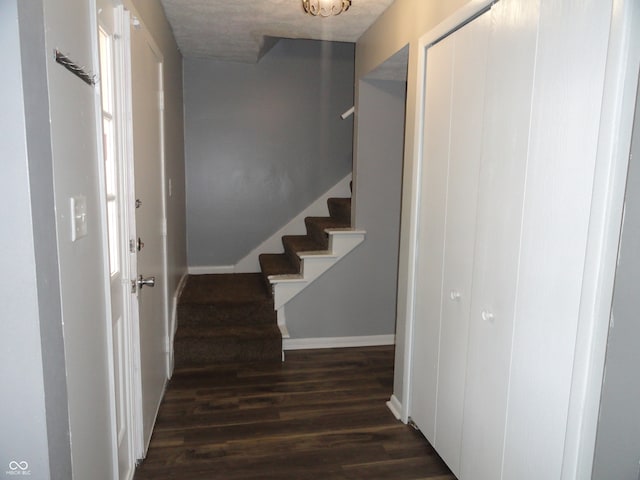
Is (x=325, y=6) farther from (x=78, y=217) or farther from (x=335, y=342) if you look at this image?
(x=335, y=342)

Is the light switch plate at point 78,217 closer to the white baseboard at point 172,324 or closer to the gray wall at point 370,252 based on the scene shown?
the white baseboard at point 172,324

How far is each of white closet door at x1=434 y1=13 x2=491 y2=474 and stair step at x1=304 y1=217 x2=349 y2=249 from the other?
1.73 metres

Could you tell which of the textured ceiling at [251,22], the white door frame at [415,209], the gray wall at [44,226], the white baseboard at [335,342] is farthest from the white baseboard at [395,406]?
the textured ceiling at [251,22]

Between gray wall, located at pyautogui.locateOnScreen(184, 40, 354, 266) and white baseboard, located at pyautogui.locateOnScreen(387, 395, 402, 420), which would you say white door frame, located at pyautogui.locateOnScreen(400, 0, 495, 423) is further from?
gray wall, located at pyautogui.locateOnScreen(184, 40, 354, 266)

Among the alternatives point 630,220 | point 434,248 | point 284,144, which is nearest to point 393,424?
point 434,248

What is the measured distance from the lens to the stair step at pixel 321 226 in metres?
3.70

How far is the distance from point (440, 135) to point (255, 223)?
104 inches

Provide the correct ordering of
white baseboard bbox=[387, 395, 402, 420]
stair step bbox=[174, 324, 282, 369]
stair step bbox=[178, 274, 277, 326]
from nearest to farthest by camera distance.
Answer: white baseboard bbox=[387, 395, 402, 420] < stair step bbox=[174, 324, 282, 369] < stair step bbox=[178, 274, 277, 326]

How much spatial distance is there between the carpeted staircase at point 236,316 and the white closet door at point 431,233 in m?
1.31

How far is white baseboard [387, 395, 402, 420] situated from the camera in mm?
2534

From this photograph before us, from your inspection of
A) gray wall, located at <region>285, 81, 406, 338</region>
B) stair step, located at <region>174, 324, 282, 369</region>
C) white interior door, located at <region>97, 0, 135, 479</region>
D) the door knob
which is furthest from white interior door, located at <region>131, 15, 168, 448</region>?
gray wall, located at <region>285, 81, 406, 338</region>

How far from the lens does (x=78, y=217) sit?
1189 mm

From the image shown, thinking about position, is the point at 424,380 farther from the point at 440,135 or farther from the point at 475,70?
the point at 475,70

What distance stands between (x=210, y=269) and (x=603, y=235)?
3762mm
